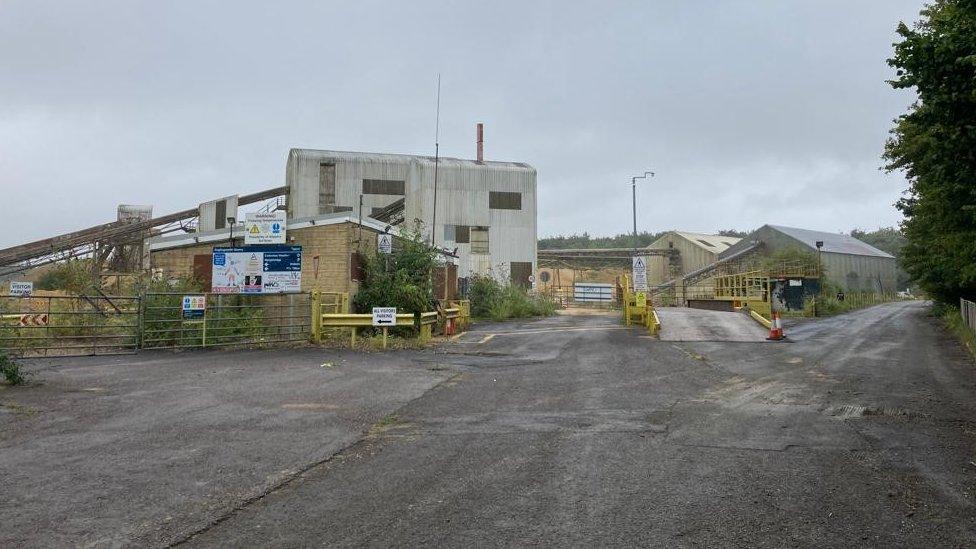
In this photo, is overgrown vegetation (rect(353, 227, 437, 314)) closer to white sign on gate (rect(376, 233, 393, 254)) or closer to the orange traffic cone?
white sign on gate (rect(376, 233, 393, 254))

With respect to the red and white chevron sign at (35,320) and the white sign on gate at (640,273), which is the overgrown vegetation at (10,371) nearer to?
the red and white chevron sign at (35,320)

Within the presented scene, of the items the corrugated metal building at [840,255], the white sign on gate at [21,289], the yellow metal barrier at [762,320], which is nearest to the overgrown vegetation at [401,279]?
the white sign on gate at [21,289]

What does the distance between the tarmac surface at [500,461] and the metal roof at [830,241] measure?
163 feet

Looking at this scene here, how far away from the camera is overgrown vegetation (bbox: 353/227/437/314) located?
61.0 ft

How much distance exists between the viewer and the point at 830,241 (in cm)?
6316

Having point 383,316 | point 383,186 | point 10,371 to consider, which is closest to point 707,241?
point 383,186

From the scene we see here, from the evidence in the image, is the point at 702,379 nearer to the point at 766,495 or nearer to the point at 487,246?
the point at 766,495

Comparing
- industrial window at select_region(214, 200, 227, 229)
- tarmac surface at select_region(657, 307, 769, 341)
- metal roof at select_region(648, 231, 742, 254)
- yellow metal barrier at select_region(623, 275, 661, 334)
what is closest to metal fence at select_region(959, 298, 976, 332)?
tarmac surface at select_region(657, 307, 769, 341)

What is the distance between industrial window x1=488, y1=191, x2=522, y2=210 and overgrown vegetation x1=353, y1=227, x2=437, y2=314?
2483cm

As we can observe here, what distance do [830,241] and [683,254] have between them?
13894 millimetres

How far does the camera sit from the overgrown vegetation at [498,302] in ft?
107

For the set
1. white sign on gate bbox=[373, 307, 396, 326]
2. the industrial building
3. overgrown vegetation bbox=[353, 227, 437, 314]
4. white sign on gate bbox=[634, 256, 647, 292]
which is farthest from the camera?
white sign on gate bbox=[634, 256, 647, 292]

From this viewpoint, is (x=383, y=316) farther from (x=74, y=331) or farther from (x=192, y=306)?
(x=74, y=331)

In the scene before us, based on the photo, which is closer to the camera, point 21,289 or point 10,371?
point 10,371
